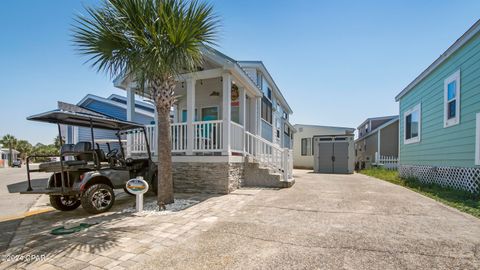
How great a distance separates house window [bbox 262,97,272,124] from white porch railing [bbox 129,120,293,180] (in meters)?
2.70

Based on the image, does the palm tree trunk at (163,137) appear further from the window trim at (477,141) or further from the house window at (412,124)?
the house window at (412,124)

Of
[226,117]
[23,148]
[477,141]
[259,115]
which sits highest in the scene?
[259,115]

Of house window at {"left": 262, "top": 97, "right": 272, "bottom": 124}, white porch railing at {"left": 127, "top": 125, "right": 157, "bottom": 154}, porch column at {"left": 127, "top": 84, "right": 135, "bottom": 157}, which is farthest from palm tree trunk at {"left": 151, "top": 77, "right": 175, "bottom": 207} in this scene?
house window at {"left": 262, "top": 97, "right": 272, "bottom": 124}

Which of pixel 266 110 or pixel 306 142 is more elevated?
pixel 266 110

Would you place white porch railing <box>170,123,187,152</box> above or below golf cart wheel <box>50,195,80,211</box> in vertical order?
above

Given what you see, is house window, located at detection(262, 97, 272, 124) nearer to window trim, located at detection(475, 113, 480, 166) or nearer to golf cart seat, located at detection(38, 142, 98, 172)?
window trim, located at detection(475, 113, 480, 166)

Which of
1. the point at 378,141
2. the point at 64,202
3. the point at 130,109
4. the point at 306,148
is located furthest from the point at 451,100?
the point at 306,148

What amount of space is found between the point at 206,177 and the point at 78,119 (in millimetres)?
3668

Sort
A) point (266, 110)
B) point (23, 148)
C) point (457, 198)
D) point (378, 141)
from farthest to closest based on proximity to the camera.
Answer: point (23, 148), point (378, 141), point (266, 110), point (457, 198)

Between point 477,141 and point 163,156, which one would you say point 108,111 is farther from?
point 477,141

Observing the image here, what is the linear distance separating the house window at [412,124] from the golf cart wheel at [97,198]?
11769 mm

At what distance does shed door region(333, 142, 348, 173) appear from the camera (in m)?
15.7

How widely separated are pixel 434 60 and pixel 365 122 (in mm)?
18419

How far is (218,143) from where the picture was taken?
8.01 metres
